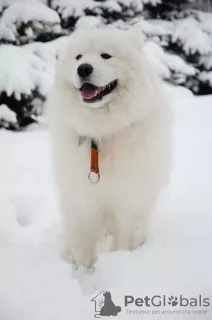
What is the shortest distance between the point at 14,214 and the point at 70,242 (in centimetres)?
29

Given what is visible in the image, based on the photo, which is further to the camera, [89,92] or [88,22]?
[88,22]

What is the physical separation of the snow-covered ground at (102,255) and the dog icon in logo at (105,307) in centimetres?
2

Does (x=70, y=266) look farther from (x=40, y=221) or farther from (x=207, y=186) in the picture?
(x=207, y=186)

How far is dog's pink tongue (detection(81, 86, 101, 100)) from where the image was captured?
1808mm

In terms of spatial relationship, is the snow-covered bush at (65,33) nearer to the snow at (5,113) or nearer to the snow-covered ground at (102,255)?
the snow at (5,113)

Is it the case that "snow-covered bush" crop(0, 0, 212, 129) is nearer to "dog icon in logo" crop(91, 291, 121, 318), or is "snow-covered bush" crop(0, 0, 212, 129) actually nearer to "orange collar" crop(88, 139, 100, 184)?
"orange collar" crop(88, 139, 100, 184)

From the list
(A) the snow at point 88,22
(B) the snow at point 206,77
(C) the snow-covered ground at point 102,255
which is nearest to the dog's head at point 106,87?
(A) the snow at point 88,22

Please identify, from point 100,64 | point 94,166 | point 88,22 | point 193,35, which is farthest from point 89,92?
point 193,35

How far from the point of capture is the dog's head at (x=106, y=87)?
184 cm

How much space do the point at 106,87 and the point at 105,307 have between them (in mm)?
831

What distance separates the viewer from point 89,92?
181 centimetres

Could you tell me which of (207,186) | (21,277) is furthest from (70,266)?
(207,186)
